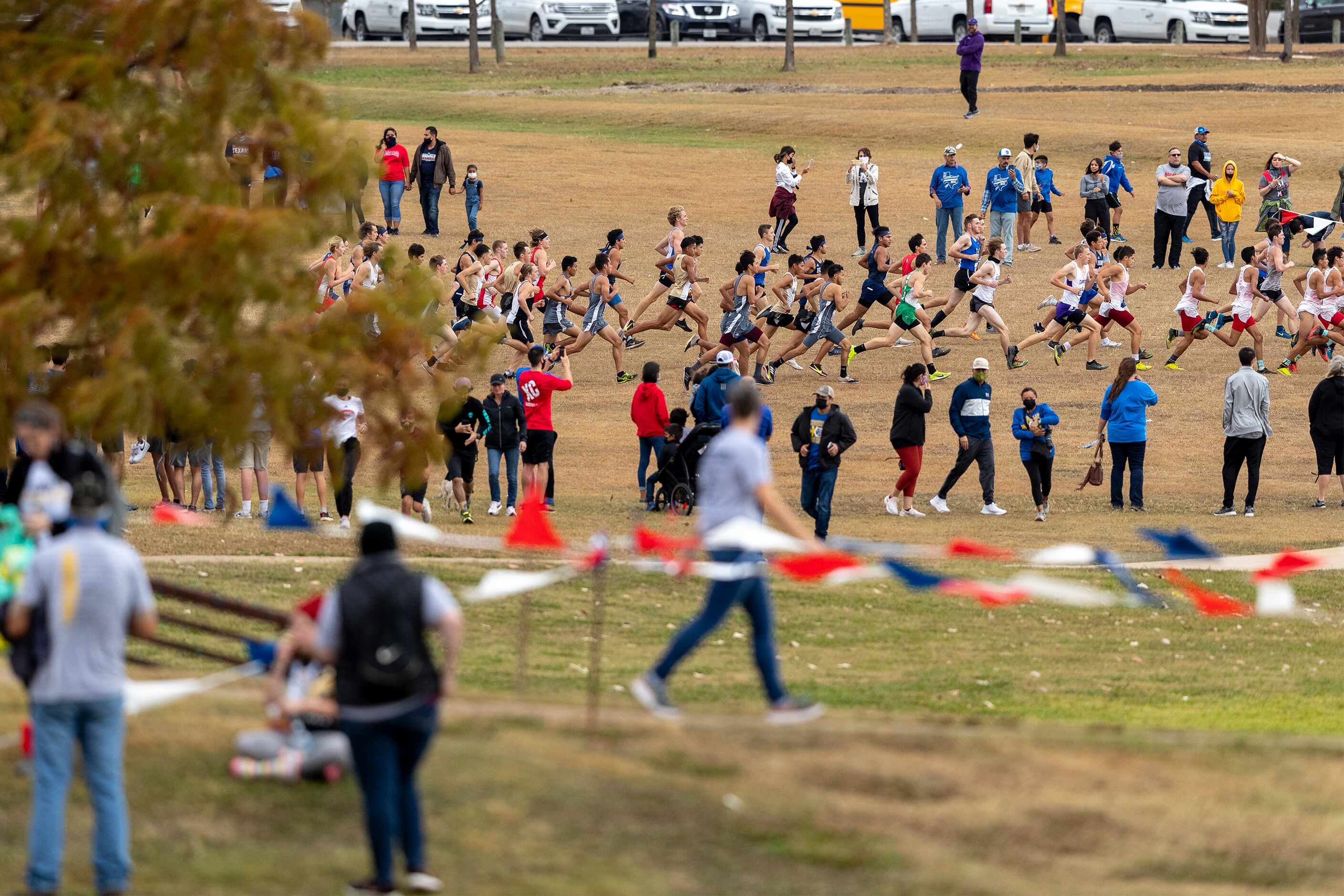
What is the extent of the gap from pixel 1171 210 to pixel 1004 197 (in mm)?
2586

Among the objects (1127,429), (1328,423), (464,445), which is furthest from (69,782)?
(1328,423)

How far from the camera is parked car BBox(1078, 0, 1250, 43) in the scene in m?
50.5

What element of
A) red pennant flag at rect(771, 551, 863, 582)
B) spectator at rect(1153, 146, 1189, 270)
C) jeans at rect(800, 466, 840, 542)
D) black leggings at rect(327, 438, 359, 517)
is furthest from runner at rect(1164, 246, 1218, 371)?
red pennant flag at rect(771, 551, 863, 582)

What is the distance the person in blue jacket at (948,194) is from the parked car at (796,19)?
22068 mm

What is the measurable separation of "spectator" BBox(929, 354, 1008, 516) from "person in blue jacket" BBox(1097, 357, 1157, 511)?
1284mm

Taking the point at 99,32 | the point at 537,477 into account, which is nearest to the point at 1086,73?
the point at 537,477

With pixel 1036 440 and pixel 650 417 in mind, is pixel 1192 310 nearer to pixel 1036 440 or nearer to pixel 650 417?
pixel 1036 440

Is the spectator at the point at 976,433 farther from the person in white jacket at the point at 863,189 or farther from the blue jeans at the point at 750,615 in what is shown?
the blue jeans at the point at 750,615

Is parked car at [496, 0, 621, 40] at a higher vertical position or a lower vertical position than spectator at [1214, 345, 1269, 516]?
higher

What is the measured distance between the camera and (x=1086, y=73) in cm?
4469

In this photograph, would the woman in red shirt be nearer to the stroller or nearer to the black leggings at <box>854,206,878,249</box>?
the black leggings at <box>854,206,878,249</box>

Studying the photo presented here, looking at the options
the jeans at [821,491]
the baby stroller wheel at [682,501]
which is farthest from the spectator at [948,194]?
the jeans at [821,491]

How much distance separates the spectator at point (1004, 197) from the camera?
27.4m

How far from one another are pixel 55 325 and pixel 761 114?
3151 centimetres
